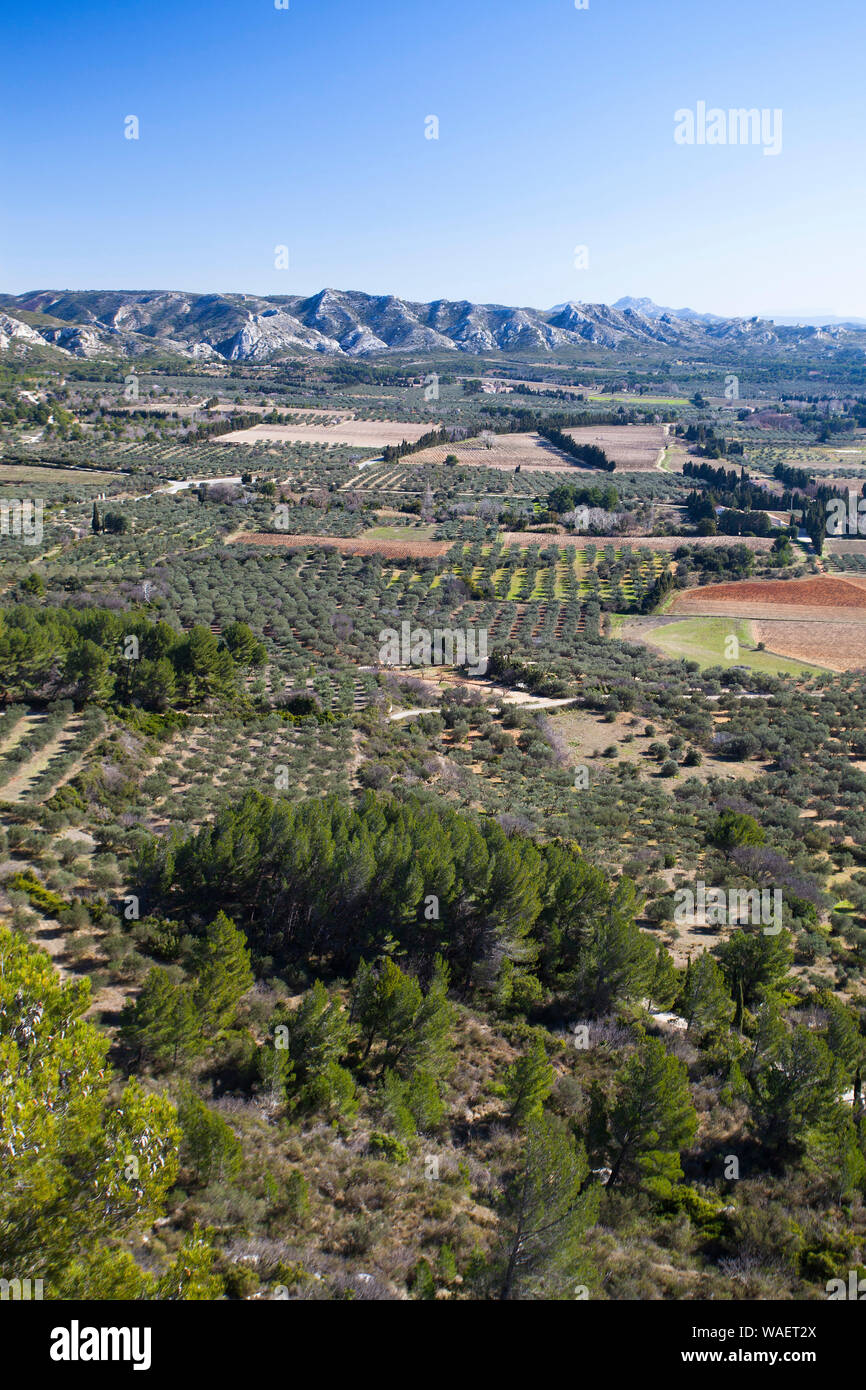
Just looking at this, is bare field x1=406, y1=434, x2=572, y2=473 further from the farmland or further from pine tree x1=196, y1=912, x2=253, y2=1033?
pine tree x1=196, y1=912, x2=253, y2=1033

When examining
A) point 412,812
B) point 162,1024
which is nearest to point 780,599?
point 412,812

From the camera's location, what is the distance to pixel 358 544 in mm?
78250

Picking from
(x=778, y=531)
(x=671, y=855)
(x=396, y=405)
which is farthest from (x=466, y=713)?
(x=396, y=405)

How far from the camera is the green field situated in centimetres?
5421

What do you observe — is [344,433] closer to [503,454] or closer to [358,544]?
[503,454]

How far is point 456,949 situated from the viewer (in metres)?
21.9
